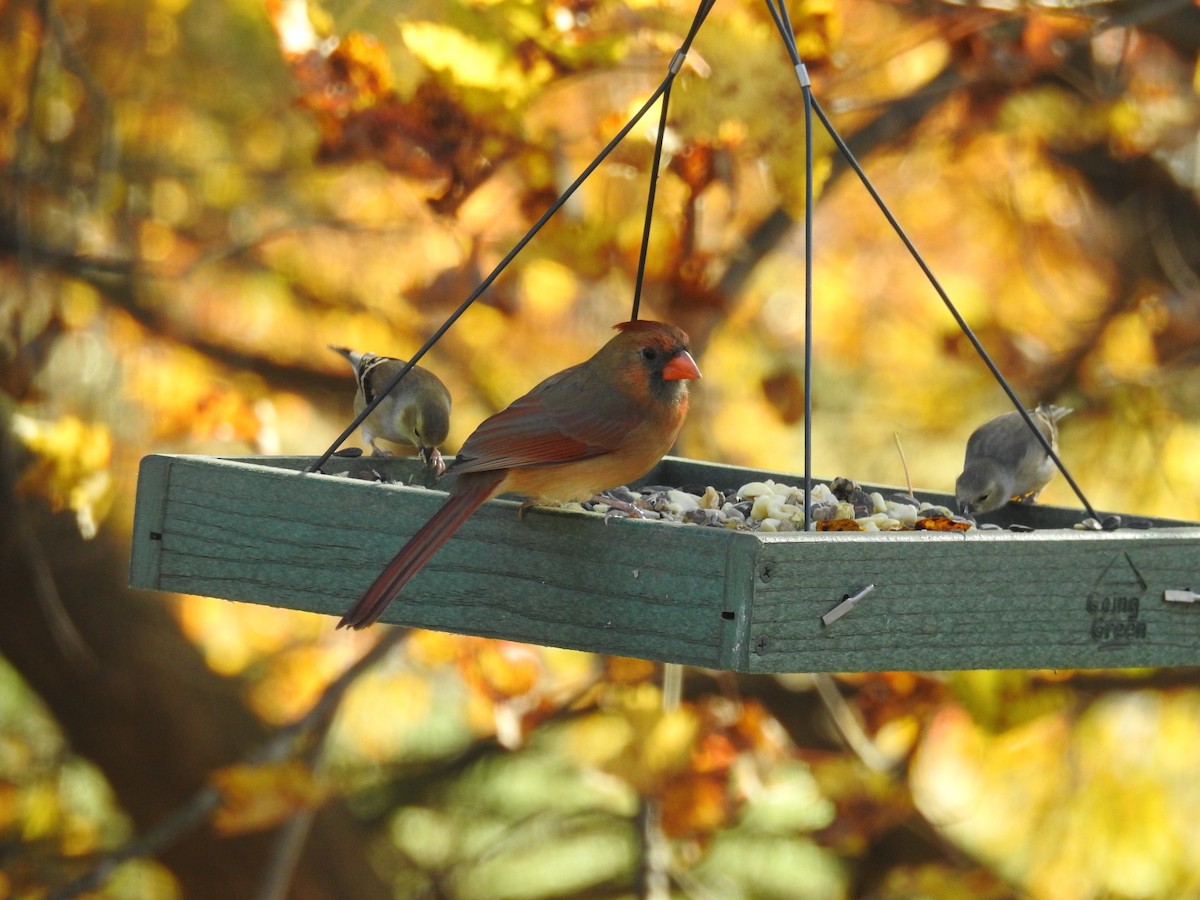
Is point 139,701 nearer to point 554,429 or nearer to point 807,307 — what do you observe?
point 554,429

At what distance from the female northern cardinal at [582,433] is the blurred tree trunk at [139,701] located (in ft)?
10.6

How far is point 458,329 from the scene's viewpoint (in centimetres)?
577

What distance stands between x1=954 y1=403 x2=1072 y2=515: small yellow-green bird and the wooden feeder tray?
610 mm

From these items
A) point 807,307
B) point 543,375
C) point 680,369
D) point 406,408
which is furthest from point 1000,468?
point 543,375

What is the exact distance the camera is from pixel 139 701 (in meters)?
5.64

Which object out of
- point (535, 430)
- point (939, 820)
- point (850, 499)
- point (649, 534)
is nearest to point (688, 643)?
point (649, 534)

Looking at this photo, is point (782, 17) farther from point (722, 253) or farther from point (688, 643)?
point (722, 253)

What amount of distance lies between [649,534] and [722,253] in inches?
106

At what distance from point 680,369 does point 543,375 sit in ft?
9.46

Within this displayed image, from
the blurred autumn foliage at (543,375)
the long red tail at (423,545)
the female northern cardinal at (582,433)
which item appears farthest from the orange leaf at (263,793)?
the long red tail at (423,545)

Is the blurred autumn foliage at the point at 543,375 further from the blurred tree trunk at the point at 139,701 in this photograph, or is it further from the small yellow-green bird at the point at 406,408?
the small yellow-green bird at the point at 406,408

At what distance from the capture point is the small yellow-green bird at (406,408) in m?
4.07

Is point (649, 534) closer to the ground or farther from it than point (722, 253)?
closer to the ground

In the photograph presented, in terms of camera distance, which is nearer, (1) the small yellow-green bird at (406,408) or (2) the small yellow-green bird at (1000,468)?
(2) the small yellow-green bird at (1000,468)
